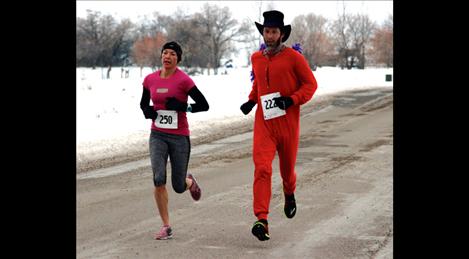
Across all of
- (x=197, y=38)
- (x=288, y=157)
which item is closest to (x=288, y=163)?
(x=288, y=157)

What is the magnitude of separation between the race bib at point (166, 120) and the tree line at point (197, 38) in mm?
2544

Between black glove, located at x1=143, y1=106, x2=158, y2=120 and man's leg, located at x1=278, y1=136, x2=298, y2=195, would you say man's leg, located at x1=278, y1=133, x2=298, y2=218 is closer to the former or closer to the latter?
man's leg, located at x1=278, y1=136, x2=298, y2=195

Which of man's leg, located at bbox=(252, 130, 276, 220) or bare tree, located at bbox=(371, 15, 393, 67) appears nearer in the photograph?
man's leg, located at bbox=(252, 130, 276, 220)

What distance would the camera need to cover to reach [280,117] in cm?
585

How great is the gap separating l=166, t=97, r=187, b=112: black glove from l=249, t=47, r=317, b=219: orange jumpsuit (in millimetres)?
569

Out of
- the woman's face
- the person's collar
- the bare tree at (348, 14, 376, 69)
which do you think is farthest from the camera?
the bare tree at (348, 14, 376, 69)

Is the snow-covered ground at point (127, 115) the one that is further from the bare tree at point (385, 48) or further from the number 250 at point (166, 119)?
the bare tree at point (385, 48)

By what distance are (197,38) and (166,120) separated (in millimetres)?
26144

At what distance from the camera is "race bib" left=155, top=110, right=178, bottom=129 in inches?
241

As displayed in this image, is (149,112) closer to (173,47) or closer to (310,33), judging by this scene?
(173,47)

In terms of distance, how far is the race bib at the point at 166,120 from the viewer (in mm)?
6113

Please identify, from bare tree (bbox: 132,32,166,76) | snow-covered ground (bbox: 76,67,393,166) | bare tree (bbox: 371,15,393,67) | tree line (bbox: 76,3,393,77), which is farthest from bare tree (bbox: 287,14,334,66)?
bare tree (bbox: 371,15,393,67)
